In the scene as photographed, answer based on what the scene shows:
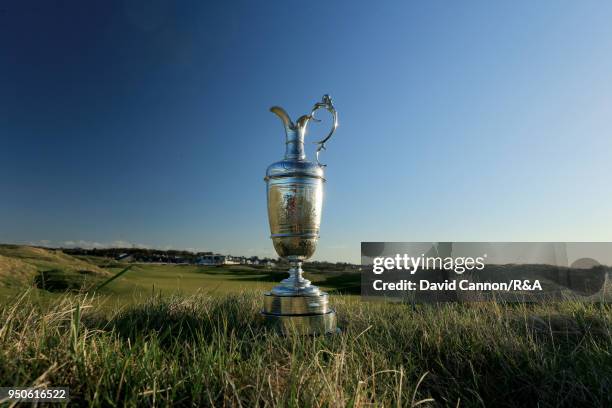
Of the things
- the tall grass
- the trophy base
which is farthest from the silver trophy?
the tall grass

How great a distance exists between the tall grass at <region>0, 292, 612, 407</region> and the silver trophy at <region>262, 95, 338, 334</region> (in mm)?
402

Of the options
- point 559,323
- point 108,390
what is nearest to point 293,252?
point 108,390

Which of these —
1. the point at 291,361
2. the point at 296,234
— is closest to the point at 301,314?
the point at 296,234

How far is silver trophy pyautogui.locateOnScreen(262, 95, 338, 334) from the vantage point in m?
4.10

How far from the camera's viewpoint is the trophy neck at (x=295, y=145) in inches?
173

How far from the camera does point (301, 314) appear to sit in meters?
4.10

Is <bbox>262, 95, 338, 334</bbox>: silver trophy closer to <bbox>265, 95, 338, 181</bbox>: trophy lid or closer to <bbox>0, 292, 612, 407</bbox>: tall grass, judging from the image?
<bbox>265, 95, 338, 181</bbox>: trophy lid

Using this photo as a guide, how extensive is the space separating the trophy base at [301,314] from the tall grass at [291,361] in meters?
0.26

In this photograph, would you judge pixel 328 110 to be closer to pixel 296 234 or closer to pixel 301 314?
pixel 296 234

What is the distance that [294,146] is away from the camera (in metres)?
4.43

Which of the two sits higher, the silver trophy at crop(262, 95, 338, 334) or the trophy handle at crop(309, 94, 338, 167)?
the trophy handle at crop(309, 94, 338, 167)

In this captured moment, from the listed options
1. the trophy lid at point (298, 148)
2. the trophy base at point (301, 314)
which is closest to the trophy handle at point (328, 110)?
the trophy lid at point (298, 148)

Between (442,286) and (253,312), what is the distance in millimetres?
4373

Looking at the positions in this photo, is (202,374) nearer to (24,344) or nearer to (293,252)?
(24,344)
